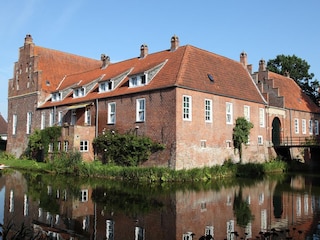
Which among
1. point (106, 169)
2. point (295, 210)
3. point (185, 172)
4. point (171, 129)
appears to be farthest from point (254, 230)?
point (106, 169)

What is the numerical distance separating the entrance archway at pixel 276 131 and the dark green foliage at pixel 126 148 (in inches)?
624

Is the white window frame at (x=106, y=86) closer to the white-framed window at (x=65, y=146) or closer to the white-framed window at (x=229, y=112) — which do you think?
the white-framed window at (x=65, y=146)

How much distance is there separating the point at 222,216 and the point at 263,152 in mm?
21921

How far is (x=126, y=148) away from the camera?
87.6ft

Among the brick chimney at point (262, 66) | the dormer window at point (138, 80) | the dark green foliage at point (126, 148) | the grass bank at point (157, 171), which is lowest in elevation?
the grass bank at point (157, 171)

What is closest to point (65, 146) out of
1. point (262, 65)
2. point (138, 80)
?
point (138, 80)

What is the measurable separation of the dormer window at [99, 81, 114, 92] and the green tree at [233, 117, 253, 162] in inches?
448

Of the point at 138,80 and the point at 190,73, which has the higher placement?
the point at 190,73

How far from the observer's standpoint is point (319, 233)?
10.3 metres

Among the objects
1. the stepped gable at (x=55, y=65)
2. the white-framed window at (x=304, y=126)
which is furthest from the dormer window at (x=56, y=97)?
the white-framed window at (x=304, y=126)

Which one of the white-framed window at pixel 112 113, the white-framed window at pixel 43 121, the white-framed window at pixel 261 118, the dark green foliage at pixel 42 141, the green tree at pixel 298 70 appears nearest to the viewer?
the white-framed window at pixel 112 113

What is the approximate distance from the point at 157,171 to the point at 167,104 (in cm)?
516

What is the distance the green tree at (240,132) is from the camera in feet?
97.0

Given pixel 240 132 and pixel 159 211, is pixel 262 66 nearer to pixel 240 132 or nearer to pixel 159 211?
pixel 240 132
